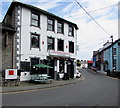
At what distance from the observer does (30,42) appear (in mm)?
16891

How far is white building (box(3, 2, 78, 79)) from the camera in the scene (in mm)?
15961

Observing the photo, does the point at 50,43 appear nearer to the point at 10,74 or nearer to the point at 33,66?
the point at 33,66

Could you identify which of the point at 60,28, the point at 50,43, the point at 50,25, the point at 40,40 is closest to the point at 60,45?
the point at 50,43

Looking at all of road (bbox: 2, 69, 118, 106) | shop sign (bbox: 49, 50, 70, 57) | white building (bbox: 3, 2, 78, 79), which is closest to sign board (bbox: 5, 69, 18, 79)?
white building (bbox: 3, 2, 78, 79)

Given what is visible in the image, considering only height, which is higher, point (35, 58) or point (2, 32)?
point (2, 32)

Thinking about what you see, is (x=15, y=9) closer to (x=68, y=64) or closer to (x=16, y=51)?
(x=16, y=51)

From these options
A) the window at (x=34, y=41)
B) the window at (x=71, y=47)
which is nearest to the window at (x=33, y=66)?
the window at (x=34, y=41)

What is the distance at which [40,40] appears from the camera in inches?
709

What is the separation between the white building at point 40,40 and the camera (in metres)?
16.0

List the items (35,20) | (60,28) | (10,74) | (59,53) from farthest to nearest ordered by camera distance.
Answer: (60,28) < (59,53) < (35,20) < (10,74)

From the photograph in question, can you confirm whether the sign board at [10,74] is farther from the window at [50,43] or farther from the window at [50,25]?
the window at [50,25]

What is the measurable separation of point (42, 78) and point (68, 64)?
7247 mm

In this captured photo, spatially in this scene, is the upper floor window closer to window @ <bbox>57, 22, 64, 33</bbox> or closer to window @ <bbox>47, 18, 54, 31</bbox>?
window @ <bbox>47, 18, 54, 31</bbox>

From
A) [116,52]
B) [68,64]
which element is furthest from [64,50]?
[116,52]
